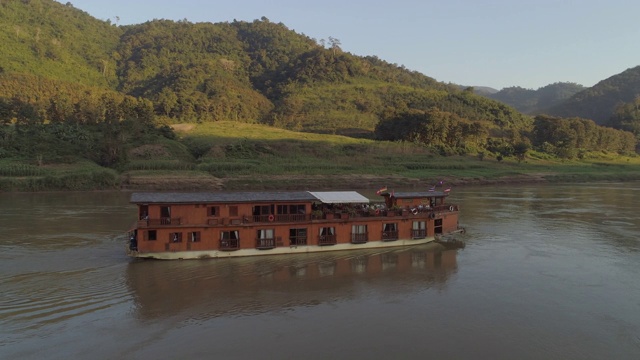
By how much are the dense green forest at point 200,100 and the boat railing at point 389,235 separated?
154 feet

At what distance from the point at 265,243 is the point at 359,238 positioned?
565 centimetres

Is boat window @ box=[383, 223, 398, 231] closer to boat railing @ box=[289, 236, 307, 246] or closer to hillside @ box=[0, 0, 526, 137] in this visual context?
boat railing @ box=[289, 236, 307, 246]

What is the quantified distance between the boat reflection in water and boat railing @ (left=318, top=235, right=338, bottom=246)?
650 mm

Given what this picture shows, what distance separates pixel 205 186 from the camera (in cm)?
5894

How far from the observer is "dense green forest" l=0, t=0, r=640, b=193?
7287cm

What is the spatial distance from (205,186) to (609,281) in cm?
4636

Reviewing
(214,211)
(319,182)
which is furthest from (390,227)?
(319,182)

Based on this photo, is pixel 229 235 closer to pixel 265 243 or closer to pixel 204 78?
pixel 265 243

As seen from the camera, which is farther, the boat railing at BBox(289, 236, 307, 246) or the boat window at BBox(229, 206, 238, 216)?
the boat railing at BBox(289, 236, 307, 246)

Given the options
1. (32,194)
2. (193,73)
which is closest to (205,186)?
(32,194)

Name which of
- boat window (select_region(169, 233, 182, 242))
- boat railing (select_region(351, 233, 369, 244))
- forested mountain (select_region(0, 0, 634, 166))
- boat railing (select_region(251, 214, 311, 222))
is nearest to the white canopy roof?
boat railing (select_region(251, 214, 311, 222))

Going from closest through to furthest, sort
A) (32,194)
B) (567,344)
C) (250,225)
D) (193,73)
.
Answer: (567,344) < (250,225) < (32,194) < (193,73)

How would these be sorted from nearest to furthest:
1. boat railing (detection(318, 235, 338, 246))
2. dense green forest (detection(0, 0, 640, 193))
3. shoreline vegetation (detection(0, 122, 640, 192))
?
boat railing (detection(318, 235, 338, 246)) → shoreline vegetation (detection(0, 122, 640, 192)) → dense green forest (detection(0, 0, 640, 193))

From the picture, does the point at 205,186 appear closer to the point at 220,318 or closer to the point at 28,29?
the point at 220,318
